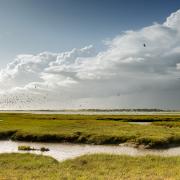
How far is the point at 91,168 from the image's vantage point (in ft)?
73.7

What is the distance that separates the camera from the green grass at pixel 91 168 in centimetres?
1970

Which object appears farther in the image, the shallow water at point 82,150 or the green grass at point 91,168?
the shallow water at point 82,150

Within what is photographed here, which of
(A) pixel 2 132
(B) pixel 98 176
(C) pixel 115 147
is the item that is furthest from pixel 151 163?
(A) pixel 2 132

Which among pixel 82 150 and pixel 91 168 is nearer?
pixel 91 168

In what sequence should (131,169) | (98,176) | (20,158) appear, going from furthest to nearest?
(20,158) < (131,169) < (98,176)

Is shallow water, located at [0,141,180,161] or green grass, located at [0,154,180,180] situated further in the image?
shallow water, located at [0,141,180,161]

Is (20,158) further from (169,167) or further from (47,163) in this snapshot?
(169,167)

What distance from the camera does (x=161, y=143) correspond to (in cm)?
3591

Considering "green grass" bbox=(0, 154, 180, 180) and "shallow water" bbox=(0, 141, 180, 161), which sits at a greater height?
"green grass" bbox=(0, 154, 180, 180)

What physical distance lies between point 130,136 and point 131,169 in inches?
668

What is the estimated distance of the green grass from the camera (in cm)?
1970

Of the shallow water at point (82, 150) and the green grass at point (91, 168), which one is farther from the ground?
the green grass at point (91, 168)

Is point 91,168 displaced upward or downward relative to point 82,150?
upward

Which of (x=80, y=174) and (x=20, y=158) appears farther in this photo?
(x=20, y=158)
